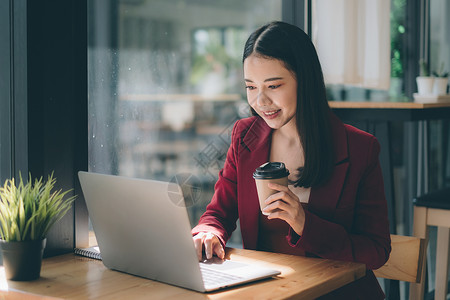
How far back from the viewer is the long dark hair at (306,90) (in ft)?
5.50

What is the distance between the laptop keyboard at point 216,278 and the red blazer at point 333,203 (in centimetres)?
30

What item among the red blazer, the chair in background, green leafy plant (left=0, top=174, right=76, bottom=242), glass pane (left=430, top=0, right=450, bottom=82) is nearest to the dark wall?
green leafy plant (left=0, top=174, right=76, bottom=242)

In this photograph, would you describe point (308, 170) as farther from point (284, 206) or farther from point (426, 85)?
point (426, 85)

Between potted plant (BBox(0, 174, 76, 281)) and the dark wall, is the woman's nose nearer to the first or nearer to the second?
the dark wall

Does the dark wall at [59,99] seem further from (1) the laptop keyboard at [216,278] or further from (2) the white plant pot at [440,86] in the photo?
(2) the white plant pot at [440,86]

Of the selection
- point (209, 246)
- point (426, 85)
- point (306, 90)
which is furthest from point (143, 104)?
point (426, 85)

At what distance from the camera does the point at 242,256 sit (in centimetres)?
148

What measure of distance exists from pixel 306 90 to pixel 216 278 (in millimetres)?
699

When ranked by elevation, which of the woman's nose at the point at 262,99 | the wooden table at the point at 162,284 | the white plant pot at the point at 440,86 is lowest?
the wooden table at the point at 162,284

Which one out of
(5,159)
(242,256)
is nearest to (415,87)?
(242,256)

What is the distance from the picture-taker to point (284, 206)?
4.52 ft

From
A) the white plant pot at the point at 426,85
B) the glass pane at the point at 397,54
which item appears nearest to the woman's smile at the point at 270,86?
the white plant pot at the point at 426,85

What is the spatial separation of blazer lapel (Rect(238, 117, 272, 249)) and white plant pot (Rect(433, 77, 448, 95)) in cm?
177

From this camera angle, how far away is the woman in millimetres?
1576
